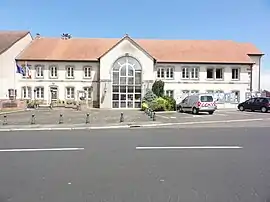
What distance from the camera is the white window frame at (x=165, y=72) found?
1988 inches

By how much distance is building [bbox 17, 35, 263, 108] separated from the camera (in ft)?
156

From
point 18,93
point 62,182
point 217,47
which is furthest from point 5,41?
point 62,182

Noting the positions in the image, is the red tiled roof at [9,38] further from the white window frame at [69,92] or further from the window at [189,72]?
the window at [189,72]

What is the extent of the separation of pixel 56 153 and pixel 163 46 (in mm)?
45353

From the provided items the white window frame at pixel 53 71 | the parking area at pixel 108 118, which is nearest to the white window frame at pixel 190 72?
the white window frame at pixel 53 71

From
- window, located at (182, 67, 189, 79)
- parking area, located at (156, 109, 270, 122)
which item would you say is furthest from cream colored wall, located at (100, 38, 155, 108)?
parking area, located at (156, 109, 270, 122)

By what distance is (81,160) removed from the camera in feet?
30.5

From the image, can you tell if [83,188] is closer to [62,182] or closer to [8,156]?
[62,182]

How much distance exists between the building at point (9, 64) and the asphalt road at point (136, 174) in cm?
3901

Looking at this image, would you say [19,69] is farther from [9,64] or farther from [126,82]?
[126,82]

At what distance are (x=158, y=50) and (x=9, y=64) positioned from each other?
67.1 ft

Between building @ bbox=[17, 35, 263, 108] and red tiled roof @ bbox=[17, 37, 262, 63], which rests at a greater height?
red tiled roof @ bbox=[17, 37, 262, 63]

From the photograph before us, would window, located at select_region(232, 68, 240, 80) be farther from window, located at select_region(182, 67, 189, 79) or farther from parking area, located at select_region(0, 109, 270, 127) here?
parking area, located at select_region(0, 109, 270, 127)

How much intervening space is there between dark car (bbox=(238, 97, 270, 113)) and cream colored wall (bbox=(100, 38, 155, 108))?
40.8 feet
